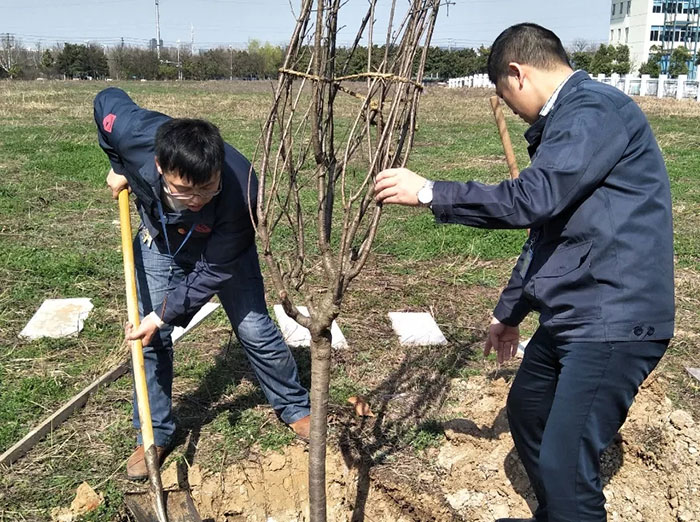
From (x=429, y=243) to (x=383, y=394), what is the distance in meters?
3.01

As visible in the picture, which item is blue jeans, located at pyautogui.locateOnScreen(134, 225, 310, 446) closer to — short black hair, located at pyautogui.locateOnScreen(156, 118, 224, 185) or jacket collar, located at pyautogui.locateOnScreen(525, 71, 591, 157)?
short black hair, located at pyautogui.locateOnScreen(156, 118, 224, 185)

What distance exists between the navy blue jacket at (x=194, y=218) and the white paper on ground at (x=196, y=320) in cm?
A: 141

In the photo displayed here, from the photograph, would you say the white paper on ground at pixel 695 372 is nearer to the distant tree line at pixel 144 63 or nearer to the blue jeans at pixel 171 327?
the blue jeans at pixel 171 327

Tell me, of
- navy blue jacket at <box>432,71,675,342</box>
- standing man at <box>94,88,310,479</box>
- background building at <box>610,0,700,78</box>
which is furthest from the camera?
background building at <box>610,0,700,78</box>

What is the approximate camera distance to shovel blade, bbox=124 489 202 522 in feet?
9.10

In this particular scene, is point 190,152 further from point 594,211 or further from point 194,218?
point 594,211

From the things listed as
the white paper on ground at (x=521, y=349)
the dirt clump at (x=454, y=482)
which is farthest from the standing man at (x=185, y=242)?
the white paper on ground at (x=521, y=349)

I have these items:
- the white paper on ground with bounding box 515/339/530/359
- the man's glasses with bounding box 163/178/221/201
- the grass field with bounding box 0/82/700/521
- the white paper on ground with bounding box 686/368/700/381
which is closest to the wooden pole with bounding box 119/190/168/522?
the grass field with bounding box 0/82/700/521

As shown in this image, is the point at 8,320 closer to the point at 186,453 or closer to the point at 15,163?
the point at 186,453

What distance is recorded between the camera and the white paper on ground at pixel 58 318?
4391mm

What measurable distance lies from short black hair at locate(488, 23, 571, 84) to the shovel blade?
7.07ft

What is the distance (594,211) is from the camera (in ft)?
6.50

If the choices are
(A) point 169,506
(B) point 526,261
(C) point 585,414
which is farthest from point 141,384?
(C) point 585,414

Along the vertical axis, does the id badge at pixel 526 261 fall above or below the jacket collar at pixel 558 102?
below
